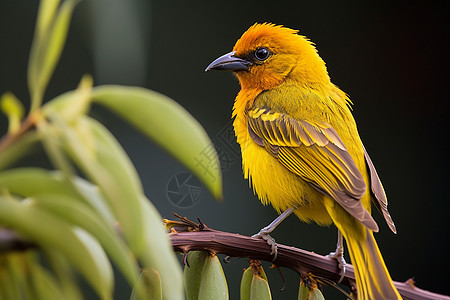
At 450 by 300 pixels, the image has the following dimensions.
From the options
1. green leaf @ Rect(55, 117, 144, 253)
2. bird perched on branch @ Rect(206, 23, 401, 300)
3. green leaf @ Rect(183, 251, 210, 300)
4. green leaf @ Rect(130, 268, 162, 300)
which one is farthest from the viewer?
bird perched on branch @ Rect(206, 23, 401, 300)

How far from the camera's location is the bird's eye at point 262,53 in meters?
2.27

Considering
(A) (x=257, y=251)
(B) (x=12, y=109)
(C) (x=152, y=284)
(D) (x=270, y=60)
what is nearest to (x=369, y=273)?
(A) (x=257, y=251)

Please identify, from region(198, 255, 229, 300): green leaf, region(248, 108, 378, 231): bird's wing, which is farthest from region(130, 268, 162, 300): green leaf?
region(248, 108, 378, 231): bird's wing

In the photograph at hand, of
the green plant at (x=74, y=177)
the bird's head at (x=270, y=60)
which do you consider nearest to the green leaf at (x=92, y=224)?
the green plant at (x=74, y=177)

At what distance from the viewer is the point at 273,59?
2.26 m

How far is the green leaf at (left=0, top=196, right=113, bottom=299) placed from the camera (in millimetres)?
499

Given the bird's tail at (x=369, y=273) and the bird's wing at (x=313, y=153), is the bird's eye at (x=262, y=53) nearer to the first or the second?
the bird's wing at (x=313, y=153)

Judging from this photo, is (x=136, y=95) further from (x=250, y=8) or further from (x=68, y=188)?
(x=250, y=8)

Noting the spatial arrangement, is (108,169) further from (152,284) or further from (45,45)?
(152,284)

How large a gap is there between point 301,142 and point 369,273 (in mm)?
633

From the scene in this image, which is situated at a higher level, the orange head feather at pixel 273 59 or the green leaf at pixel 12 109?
the green leaf at pixel 12 109

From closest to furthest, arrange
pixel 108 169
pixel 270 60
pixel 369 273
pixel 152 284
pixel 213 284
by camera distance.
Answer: pixel 108 169, pixel 152 284, pixel 213 284, pixel 369 273, pixel 270 60

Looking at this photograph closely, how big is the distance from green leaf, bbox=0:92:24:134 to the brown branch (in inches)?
21.2

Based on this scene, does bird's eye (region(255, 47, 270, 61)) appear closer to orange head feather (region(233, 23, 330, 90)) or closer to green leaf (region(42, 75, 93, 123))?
orange head feather (region(233, 23, 330, 90))
